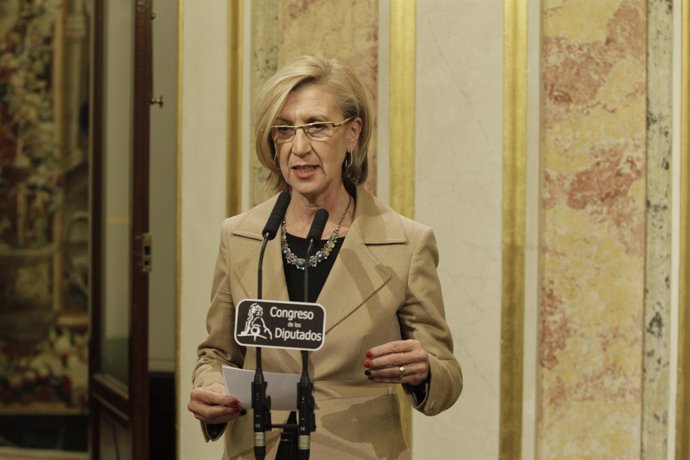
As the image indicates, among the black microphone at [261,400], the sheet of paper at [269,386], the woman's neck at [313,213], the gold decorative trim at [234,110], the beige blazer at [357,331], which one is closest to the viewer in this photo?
the black microphone at [261,400]

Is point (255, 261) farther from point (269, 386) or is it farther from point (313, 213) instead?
point (269, 386)

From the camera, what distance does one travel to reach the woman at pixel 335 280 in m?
2.04

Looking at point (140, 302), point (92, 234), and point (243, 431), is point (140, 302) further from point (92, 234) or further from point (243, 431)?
point (243, 431)

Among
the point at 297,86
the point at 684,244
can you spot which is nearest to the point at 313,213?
the point at 297,86

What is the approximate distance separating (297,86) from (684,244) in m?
1.89

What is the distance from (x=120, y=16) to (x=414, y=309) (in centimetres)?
278

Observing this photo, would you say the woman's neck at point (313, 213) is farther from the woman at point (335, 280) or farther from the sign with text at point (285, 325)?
the sign with text at point (285, 325)

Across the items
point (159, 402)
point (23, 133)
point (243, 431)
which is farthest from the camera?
point (159, 402)

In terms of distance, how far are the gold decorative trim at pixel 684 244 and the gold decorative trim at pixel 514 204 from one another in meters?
0.52

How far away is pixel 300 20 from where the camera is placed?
3.79 m

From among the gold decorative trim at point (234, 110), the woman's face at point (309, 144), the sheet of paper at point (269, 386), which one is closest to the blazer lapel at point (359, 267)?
the woman's face at point (309, 144)

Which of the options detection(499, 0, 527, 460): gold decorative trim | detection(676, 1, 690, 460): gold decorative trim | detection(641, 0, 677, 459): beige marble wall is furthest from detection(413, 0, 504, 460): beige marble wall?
detection(676, 1, 690, 460): gold decorative trim

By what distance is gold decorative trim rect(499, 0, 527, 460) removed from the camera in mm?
3592

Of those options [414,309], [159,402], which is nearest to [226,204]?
[414,309]
